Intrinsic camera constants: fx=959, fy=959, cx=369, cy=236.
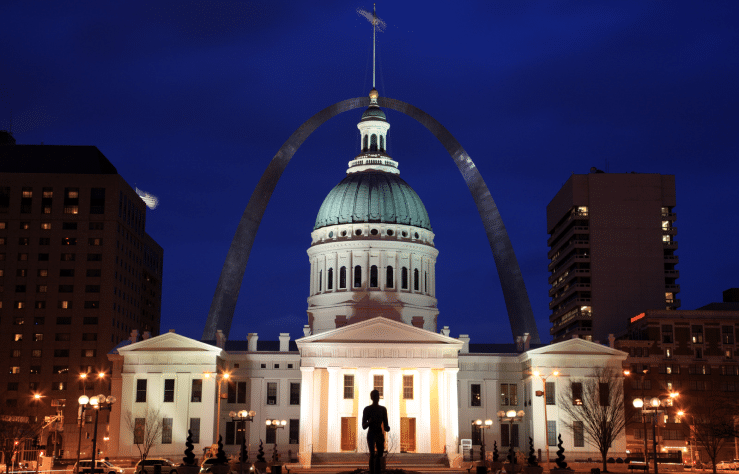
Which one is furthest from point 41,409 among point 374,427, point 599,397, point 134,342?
point 374,427

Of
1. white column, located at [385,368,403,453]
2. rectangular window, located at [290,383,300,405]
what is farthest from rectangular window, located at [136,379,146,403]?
white column, located at [385,368,403,453]

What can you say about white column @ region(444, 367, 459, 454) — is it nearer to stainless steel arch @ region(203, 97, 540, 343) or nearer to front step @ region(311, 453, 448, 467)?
front step @ region(311, 453, 448, 467)

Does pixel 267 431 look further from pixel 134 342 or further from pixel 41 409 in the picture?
pixel 41 409

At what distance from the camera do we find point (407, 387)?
10338cm

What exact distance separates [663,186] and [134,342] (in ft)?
274

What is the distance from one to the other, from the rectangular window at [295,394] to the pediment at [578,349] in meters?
25.8

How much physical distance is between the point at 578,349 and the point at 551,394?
18.5ft

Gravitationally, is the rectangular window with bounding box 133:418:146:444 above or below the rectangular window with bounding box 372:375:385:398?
below

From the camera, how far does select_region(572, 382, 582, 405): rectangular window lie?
335ft

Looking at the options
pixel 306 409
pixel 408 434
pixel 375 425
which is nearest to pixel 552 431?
pixel 408 434

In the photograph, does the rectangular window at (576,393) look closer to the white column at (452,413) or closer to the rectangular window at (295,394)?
the white column at (452,413)

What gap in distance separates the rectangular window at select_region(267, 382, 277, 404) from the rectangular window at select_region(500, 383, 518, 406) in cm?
2522

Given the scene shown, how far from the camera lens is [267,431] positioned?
105 meters

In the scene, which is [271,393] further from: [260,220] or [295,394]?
[260,220]
